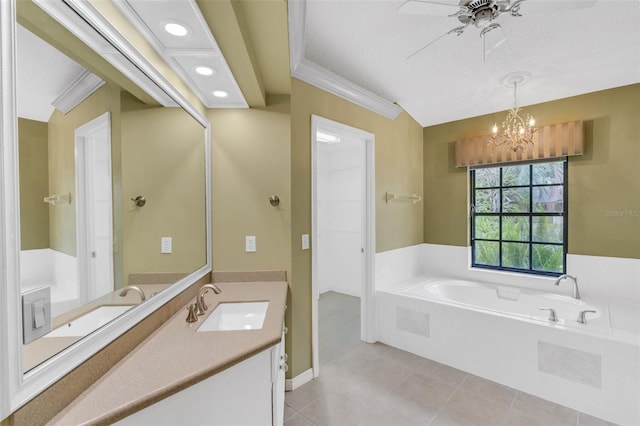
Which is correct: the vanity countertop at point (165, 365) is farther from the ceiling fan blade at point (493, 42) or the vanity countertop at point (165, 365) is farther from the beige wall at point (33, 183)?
the ceiling fan blade at point (493, 42)

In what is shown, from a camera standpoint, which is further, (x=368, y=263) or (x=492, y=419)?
(x=368, y=263)

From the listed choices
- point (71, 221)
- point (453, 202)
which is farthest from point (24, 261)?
point (453, 202)

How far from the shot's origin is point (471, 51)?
221 cm

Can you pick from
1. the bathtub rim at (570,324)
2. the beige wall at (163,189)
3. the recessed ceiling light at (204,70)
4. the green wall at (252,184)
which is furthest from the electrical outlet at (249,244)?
the bathtub rim at (570,324)

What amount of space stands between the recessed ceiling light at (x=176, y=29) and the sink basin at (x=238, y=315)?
4.70ft

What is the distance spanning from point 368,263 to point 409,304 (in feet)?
1.85

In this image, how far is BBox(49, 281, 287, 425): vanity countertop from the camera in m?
0.82

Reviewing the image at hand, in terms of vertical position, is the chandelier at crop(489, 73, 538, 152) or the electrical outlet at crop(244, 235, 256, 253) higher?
the chandelier at crop(489, 73, 538, 152)

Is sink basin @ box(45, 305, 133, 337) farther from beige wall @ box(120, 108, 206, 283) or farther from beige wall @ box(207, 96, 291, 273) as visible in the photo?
beige wall @ box(207, 96, 291, 273)

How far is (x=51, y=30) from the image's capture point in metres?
0.83

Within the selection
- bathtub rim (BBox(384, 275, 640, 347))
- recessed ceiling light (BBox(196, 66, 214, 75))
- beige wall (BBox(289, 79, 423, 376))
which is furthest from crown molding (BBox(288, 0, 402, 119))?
bathtub rim (BBox(384, 275, 640, 347))

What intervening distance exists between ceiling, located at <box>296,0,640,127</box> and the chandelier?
0.29ft

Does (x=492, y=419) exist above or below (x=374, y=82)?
below

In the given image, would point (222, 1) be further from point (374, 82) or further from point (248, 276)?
point (374, 82)
